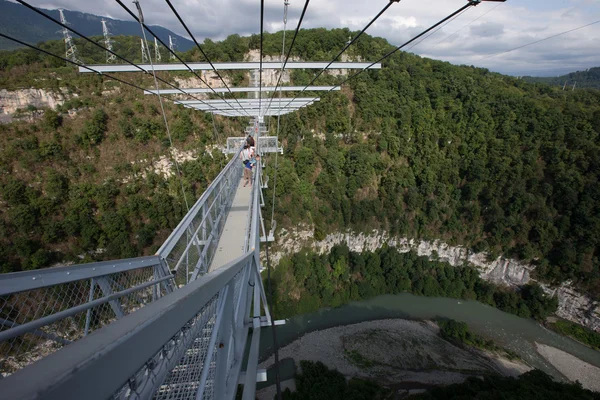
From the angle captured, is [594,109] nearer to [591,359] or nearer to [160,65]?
[591,359]

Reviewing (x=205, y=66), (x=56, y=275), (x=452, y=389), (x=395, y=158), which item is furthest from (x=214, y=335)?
(x=395, y=158)

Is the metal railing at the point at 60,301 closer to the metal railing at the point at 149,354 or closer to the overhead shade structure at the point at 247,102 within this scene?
the metal railing at the point at 149,354

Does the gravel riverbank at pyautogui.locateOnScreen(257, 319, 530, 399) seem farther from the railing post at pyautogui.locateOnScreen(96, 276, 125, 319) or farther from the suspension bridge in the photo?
the railing post at pyautogui.locateOnScreen(96, 276, 125, 319)

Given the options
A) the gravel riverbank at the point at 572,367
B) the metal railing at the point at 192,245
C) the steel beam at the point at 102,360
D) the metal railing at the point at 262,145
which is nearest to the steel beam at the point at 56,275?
the metal railing at the point at 192,245

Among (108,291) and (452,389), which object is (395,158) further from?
(108,291)

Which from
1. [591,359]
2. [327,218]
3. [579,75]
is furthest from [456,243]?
[579,75]

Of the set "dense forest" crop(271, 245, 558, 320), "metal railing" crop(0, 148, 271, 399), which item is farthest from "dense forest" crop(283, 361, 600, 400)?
"metal railing" crop(0, 148, 271, 399)
